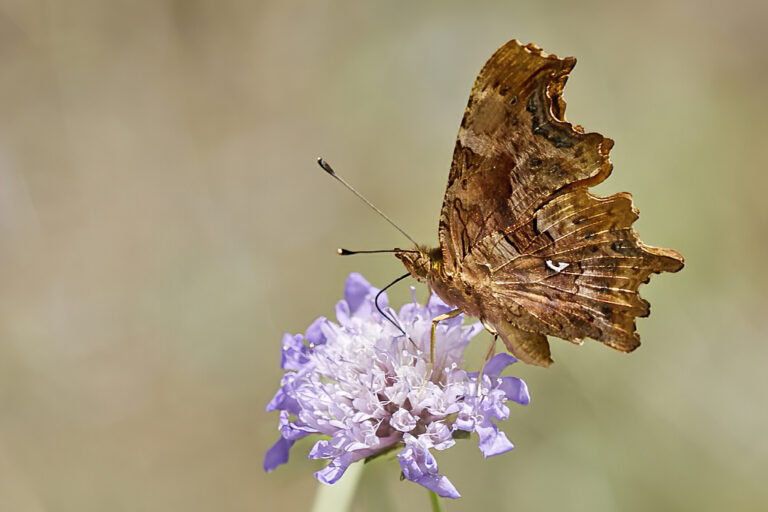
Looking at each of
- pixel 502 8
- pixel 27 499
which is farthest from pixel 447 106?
pixel 27 499

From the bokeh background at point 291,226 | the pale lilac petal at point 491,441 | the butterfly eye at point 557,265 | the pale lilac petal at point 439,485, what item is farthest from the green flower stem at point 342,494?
the bokeh background at point 291,226

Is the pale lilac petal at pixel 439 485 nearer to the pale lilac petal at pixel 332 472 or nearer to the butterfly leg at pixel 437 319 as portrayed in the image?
the pale lilac petal at pixel 332 472

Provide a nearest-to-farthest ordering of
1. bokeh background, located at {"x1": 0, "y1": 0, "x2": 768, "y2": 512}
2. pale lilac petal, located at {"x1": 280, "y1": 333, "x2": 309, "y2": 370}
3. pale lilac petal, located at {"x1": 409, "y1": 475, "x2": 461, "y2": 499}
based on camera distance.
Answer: pale lilac petal, located at {"x1": 409, "y1": 475, "x2": 461, "y2": 499} < pale lilac petal, located at {"x1": 280, "y1": 333, "x2": 309, "y2": 370} < bokeh background, located at {"x1": 0, "y1": 0, "x2": 768, "y2": 512}

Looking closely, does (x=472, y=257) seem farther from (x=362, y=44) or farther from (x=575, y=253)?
(x=362, y=44)

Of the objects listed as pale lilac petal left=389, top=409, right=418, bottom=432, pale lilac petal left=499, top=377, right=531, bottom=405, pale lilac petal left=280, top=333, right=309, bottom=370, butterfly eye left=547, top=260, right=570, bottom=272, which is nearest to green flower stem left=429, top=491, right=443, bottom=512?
pale lilac petal left=389, top=409, right=418, bottom=432

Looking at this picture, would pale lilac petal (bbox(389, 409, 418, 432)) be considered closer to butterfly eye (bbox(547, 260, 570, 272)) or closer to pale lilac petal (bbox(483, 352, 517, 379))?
pale lilac petal (bbox(483, 352, 517, 379))

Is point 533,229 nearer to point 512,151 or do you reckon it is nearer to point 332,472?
point 512,151

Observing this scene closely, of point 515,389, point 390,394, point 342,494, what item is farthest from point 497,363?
point 342,494
